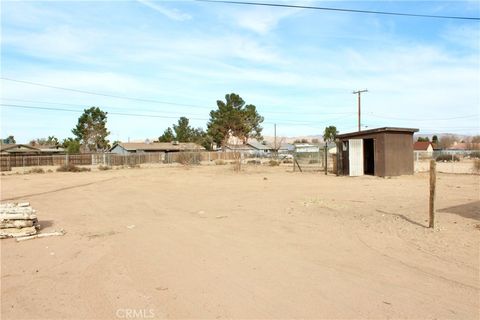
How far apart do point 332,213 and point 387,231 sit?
2.82 m

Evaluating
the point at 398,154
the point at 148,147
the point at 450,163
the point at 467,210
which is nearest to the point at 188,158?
the point at 450,163

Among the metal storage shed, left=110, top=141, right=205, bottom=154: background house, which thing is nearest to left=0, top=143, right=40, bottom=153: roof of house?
left=110, top=141, right=205, bottom=154: background house

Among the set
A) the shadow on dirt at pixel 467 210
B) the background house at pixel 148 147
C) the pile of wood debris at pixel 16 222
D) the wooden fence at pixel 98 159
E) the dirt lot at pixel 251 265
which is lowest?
the dirt lot at pixel 251 265

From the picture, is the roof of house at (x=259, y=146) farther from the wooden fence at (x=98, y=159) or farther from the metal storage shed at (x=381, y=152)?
the metal storage shed at (x=381, y=152)

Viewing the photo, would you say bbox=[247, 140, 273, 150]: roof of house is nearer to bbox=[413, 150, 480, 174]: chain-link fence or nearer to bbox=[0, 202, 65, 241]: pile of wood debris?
bbox=[413, 150, 480, 174]: chain-link fence

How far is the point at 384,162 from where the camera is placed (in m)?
26.9

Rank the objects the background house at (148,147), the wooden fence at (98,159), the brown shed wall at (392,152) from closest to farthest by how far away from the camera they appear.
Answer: the brown shed wall at (392,152)
the wooden fence at (98,159)
the background house at (148,147)

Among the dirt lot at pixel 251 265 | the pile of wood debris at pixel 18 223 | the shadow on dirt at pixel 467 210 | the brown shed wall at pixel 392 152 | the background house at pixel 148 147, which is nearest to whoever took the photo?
the dirt lot at pixel 251 265

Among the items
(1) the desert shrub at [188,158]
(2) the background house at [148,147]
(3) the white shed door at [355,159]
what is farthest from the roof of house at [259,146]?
(3) the white shed door at [355,159]

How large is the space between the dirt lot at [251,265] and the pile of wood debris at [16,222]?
1.89 feet

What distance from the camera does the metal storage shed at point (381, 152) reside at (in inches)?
1065

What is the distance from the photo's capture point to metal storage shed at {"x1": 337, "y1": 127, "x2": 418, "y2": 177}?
88.7 feet

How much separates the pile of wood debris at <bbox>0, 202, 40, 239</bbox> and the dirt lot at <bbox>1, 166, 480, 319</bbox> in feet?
1.89

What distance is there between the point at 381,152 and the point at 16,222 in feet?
72.1
